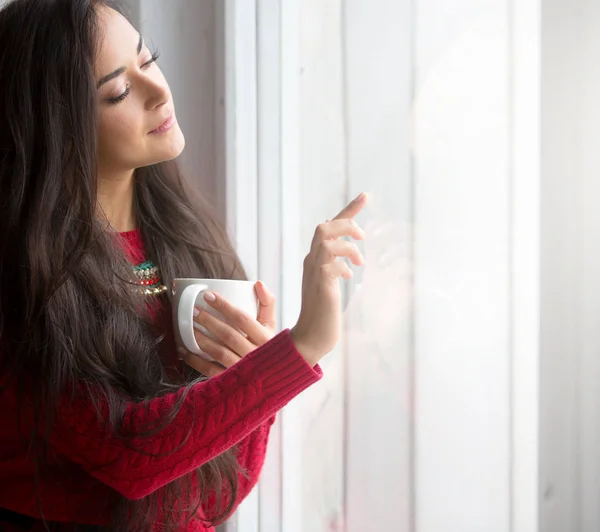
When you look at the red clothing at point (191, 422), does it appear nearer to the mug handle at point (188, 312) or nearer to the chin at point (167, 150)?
the mug handle at point (188, 312)

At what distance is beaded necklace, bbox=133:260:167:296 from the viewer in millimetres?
864

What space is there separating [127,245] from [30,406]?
224mm

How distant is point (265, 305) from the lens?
0.81 metres

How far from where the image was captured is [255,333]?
2.58 ft

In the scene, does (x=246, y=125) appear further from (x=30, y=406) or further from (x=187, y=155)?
(x=30, y=406)

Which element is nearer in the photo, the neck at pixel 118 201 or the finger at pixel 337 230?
the finger at pixel 337 230

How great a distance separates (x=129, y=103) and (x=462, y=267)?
0.40 meters

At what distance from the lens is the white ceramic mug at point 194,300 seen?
0.75 m

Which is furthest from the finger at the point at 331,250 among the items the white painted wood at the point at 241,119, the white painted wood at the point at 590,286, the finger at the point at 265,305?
the white painted wood at the point at 241,119

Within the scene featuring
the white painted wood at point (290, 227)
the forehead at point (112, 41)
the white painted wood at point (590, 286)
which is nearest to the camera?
the white painted wood at point (590, 286)

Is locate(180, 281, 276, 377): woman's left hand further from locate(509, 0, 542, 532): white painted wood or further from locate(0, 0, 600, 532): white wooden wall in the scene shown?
locate(509, 0, 542, 532): white painted wood

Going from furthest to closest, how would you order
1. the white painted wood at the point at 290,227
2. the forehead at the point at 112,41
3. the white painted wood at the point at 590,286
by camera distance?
the white painted wood at the point at 290,227 < the forehead at the point at 112,41 < the white painted wood at the point at 590,286

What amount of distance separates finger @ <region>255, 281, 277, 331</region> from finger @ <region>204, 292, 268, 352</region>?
2 cm

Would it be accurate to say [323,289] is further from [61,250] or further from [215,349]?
[61,250]
